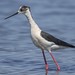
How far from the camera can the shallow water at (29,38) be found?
14719 mm

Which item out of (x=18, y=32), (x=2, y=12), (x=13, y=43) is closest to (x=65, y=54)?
(x=13, y=43)

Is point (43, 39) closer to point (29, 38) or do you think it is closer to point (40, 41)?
point (40, 41)

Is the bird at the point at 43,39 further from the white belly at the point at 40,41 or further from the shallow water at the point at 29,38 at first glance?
the shallow water at the point at 29,38

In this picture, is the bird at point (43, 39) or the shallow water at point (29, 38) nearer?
the bird at point (43, 39)

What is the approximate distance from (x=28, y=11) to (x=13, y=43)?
9.88 feet

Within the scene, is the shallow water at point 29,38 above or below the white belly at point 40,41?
below

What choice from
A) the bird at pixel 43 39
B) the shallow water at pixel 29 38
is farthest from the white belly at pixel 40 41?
the shallow water at pixel 29 38

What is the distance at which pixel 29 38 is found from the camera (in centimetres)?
1820

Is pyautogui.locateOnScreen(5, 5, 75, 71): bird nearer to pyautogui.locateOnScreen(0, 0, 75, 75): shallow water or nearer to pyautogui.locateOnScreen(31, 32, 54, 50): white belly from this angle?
pyautogui.locateOnScreen(31, 32, 54, 50): white belly

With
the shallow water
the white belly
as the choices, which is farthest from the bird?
the shallow water

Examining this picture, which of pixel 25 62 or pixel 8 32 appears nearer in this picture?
pixel 25 62

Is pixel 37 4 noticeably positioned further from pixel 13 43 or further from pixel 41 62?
pixel 41 62

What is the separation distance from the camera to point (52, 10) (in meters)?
22.0

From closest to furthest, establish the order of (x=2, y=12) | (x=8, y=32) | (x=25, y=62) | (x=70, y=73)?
(x=70, y=73) < (x=25, y=62) < (x=8, y=32) < (x=2, y=12)
